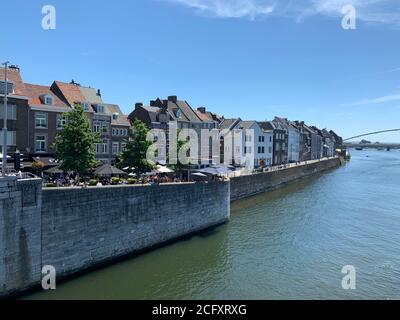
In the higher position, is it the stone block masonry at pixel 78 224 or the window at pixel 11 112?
the window at pixel 11 112

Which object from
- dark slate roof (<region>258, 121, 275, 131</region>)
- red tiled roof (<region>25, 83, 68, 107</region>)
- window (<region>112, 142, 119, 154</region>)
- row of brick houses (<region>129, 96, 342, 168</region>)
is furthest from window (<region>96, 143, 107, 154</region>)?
dark slate roof (<region>258, 121, 275, 131</region>)

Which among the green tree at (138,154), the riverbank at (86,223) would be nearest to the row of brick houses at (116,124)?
the green tree at (138,154)

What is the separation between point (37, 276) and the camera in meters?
21.5

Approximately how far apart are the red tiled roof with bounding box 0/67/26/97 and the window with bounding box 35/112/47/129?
12.3 ft

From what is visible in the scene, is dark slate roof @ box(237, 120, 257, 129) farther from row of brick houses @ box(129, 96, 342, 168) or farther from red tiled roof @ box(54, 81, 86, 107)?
red tiled roof @ box(54, 81, 86, 107)

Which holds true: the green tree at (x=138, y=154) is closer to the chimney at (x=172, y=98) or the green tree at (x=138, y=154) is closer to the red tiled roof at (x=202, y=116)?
the chimney at (x=172, y=98)

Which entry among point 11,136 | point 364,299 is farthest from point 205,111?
point 364,299

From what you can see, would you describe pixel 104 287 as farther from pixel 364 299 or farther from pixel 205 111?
pixel 205 111

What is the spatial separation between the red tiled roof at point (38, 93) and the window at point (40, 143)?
348 centimetres

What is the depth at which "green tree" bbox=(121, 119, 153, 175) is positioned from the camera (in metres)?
40.3

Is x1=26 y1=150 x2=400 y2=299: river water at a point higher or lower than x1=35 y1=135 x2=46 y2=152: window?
lower

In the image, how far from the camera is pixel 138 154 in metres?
40.3

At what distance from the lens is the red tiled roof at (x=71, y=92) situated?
143 ft

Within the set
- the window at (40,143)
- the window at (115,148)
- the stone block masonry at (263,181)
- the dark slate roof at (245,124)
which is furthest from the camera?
the dark slate roof at (245,124)
